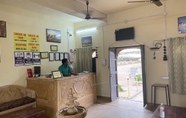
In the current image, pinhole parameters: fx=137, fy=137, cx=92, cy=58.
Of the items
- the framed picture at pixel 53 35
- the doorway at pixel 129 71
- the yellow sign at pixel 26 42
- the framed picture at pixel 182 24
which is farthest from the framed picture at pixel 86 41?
the framed picture at pixel 182 24

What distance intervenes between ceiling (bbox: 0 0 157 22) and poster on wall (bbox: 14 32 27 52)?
Answer: 0.89m

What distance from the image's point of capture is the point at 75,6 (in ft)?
12.9

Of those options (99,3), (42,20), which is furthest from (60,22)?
(99,3)

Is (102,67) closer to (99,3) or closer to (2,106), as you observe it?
(99,3)

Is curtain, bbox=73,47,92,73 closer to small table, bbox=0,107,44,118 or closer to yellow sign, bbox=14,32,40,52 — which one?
yellow sign, bbox=14,32,40,52

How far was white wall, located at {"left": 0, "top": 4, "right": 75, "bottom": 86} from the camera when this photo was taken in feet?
13.1

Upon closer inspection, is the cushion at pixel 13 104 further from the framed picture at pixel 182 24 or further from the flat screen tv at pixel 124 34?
the framed picture at pixel 182 24

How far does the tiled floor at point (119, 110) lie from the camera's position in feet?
12.5

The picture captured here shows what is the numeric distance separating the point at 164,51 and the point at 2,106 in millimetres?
4708

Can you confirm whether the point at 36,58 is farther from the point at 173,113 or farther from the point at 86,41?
the point at 173,113

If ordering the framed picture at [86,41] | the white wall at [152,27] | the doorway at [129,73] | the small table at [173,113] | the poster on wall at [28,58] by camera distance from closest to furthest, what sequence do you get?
the small table at [173,113]
the white wall at [152,27]
the poster on wall at [28,58]
the framed picture at [86,41]
the doorway at [129,73]

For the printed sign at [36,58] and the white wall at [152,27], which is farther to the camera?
the printed sign at [36,58]

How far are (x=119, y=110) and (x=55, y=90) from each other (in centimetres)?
202

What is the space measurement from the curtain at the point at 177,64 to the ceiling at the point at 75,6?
155cm
